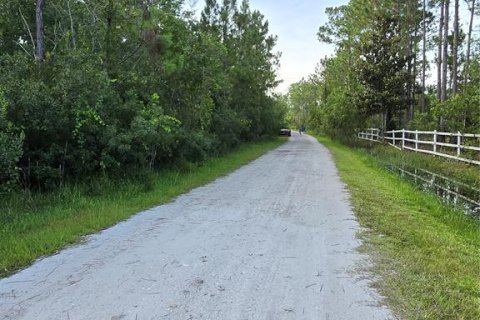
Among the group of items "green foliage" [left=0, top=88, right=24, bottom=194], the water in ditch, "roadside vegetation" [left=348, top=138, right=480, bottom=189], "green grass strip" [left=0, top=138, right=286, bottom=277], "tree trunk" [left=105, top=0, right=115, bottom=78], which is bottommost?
the water in ditch

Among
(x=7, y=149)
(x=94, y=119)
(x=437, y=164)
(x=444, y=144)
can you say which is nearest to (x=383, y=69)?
(x=444, y=144)

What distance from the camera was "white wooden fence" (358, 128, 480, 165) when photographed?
1507 cm

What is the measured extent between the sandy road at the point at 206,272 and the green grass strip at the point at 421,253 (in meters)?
0.26

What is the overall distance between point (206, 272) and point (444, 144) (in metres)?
15.1

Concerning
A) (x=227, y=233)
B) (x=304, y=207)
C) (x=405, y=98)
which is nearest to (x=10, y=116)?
(x=227, y=233)

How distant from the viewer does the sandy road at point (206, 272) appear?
11.8ft

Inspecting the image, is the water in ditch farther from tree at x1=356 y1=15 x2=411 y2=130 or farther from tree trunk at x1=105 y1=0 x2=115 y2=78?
tree at x1=356 y1=15 x2=411 y2=130

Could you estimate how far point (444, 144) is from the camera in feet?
55.4

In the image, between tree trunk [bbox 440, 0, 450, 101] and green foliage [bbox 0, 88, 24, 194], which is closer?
green foliage [bbox 0, 88, 24, 194]

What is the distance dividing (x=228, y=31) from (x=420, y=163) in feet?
51.1

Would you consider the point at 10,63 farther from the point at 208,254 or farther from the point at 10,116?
the point at 208,254

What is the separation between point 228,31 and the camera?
28.1 metres

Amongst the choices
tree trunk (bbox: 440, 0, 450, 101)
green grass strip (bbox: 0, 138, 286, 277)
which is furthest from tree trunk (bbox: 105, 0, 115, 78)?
tree trunk (bbox: 440, 0, 450, 101)

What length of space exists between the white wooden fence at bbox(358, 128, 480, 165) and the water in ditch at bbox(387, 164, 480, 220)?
1.26 metres
